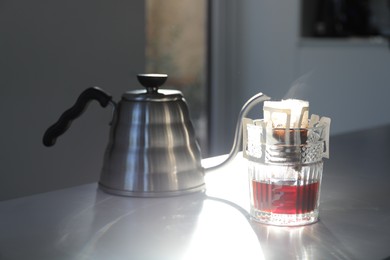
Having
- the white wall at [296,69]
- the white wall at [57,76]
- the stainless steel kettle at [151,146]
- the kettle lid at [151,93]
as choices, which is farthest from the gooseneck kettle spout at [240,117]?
the white wall at [296,69]

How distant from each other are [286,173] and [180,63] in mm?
2312

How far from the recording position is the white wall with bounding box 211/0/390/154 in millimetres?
2992

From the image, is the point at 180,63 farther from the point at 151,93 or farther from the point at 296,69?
the point at 151,93

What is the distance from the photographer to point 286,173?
0.86 meters

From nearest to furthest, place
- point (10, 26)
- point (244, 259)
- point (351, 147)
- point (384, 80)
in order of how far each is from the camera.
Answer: point (244, 259)
point (351, 147)
point (10, 26)
point (384, 80)

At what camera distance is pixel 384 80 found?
116 inches

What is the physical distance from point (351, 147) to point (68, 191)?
→ 0.72 metres

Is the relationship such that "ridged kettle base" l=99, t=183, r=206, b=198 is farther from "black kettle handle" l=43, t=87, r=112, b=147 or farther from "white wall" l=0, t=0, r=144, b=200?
"white wall" l=0, t=0, r=144, b=200

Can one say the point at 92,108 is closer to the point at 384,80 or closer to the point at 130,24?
the point at 130,24

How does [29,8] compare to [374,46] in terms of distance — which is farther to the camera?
[374,46]

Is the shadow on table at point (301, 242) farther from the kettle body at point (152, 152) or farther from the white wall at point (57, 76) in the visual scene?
the white wall at point (57, 76)

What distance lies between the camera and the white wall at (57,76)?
6.54 feet

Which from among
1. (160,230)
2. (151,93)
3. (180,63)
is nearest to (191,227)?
(160,230)

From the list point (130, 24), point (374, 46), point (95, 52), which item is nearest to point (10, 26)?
point (95, 52)
